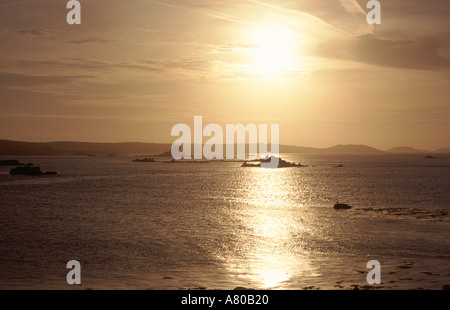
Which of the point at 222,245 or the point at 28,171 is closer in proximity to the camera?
the point at 222,245

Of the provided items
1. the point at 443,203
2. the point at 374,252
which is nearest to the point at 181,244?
the point at 374,252

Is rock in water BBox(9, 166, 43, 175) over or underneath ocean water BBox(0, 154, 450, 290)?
over

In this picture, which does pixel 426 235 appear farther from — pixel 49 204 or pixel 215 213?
pixel 49 204

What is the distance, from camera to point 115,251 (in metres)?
36.0

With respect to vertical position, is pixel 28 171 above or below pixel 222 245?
above

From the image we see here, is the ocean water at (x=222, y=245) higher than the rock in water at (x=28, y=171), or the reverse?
the rock in water at (x=28, y=171)

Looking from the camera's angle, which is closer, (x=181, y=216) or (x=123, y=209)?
(x=181, y=216)

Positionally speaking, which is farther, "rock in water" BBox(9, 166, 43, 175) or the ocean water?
"rock in water" BBox(9, 166, 43, 175)

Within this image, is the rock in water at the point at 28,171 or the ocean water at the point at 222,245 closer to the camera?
the ocean water at the point at 222,245
